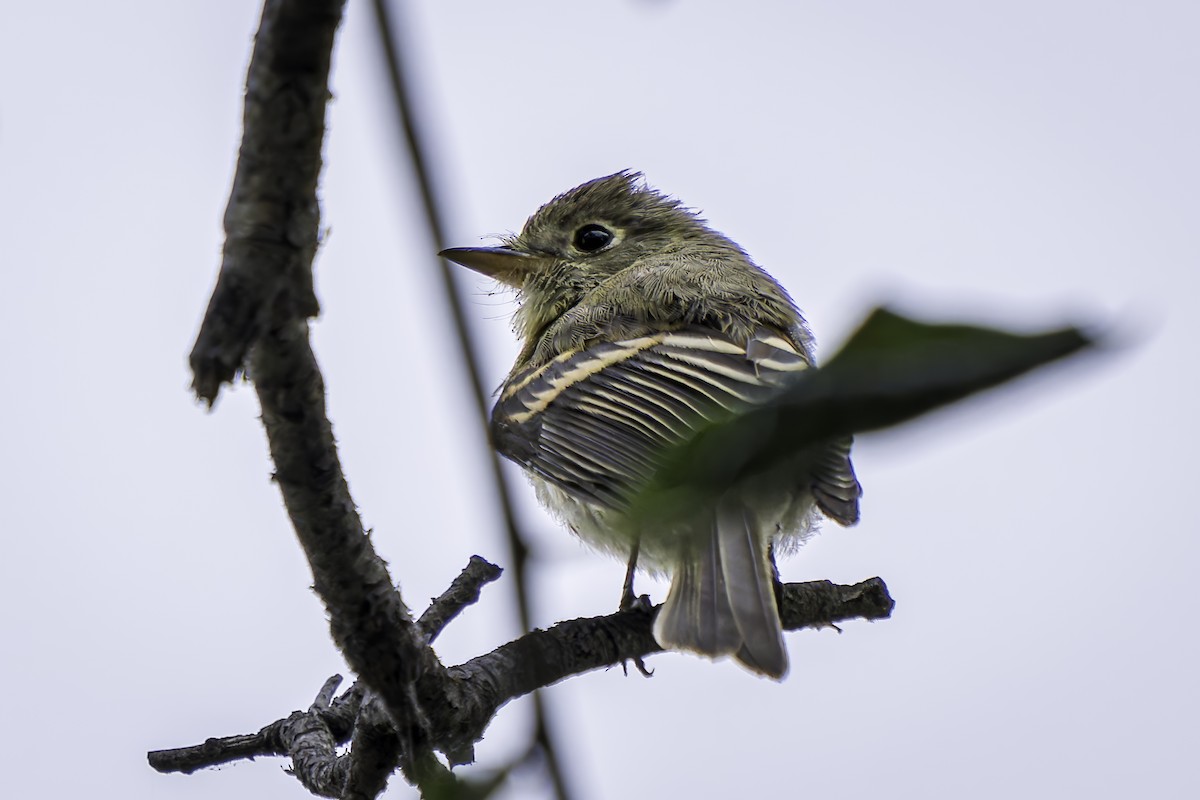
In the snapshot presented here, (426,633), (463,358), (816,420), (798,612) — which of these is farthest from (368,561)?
(798,612)

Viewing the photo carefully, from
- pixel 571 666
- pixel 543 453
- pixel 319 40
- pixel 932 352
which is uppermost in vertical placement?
pixel 543 453

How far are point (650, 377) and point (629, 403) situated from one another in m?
0.18

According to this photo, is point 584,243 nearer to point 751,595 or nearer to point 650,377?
point 650,377

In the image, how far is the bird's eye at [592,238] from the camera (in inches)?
265

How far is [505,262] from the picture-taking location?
6.64m

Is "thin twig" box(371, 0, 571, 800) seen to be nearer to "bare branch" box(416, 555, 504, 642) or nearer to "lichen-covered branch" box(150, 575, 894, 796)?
"lichen-covered branch" box(150, 575, 894, 796)

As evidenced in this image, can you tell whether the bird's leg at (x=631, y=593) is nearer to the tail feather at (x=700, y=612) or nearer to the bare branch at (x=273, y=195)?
the tail feather at (x=700, y=612)

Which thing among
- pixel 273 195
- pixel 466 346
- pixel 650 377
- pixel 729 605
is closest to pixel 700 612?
pixel 729 605

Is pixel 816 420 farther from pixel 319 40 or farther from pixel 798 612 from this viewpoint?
pixel 798 612

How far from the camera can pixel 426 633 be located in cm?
332

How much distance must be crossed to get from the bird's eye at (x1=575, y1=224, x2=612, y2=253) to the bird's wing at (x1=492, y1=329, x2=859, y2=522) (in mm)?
1616

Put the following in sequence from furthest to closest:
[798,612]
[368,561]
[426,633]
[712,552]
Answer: [798,612] < [712,552] < [426,633] < [368,561]

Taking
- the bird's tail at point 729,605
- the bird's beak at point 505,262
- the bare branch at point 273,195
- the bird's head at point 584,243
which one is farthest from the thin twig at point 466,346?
the bird's beak at point 505,262

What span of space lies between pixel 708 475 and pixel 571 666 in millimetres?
3207
